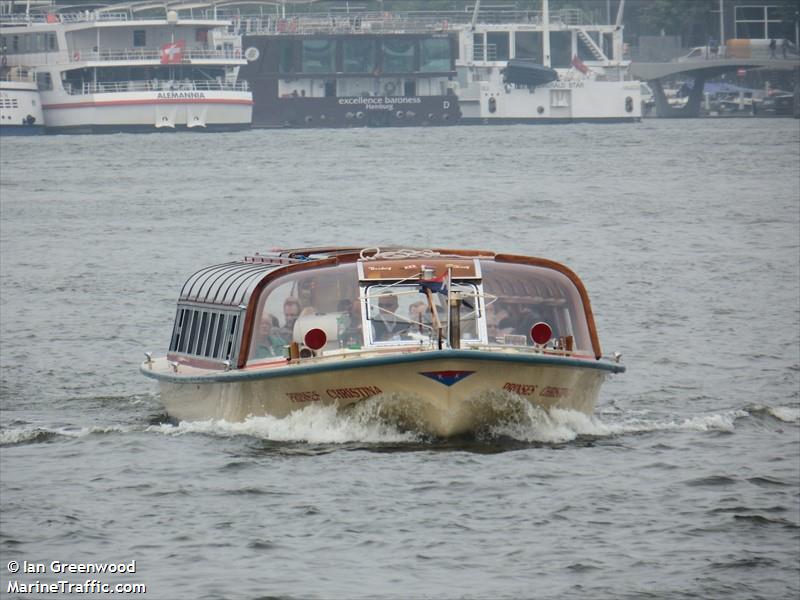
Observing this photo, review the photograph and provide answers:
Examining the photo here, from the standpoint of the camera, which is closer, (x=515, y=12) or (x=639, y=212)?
(x=639, y=212)

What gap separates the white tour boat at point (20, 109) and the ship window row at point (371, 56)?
3692 centimetres

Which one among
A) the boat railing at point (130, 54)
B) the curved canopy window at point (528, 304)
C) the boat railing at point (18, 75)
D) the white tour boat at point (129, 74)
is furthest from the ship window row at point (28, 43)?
the curved canopy window at point (528, 304)

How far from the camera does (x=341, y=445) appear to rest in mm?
21359

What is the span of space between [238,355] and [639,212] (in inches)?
1702

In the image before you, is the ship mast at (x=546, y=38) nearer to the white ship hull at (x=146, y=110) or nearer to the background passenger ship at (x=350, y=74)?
the background passenger ship at (x=350, y=74)

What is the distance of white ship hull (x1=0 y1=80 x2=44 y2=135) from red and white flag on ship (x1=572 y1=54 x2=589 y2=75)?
5447 centimetres

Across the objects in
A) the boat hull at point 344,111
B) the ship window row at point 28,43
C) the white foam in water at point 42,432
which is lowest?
the white foam in water at point 42,432

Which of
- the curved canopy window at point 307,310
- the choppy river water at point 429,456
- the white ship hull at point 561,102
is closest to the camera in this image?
the choppy river water at point 429,456

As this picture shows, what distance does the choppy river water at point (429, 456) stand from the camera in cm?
1688

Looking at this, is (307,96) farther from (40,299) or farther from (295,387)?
(295,387)

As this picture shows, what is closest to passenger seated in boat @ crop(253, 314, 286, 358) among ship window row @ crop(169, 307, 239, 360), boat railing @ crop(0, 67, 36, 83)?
ship window row @ crop(169, 307, 239, 360)

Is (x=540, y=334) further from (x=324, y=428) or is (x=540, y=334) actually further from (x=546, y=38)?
(x=546, y=38)

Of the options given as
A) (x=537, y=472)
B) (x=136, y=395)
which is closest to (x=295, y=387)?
(x=537, y=472)
